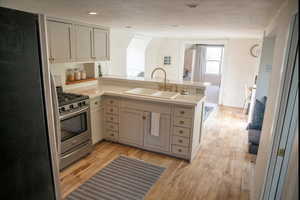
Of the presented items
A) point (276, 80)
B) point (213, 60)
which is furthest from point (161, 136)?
point (213, 60)

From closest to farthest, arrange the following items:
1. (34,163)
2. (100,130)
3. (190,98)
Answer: (34,163) < (190,98) < (100,130)

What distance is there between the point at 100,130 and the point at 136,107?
84 cm

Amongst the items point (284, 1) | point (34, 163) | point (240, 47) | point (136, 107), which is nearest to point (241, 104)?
point (240, 47)

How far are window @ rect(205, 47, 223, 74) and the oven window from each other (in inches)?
326

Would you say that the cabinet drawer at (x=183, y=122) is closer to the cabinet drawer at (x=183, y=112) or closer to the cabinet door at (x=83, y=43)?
the cabinet drawer at (x=183, y=112)

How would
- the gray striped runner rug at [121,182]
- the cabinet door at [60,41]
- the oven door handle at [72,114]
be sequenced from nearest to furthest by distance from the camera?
the gray striped runner rug at [121,182] < the oven door handle at [72,114] < the cabinet door at [60,41]

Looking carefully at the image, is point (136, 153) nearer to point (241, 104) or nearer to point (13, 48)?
point (13, 48)

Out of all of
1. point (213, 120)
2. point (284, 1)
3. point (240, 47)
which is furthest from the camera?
point (240, 47)

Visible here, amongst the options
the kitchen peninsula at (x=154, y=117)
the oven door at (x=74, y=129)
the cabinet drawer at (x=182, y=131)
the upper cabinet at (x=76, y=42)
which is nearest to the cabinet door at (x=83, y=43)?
the upper cabinet at (x=76, y=42)

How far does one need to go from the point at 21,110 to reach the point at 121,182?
171 centimetres

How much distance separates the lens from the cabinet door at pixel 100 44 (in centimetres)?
380

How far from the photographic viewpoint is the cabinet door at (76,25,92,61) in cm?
342

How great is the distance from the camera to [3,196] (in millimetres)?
1291

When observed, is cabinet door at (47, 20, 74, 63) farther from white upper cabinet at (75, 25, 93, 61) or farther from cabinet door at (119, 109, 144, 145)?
cabinet door at (119, 109, 144, 145)
